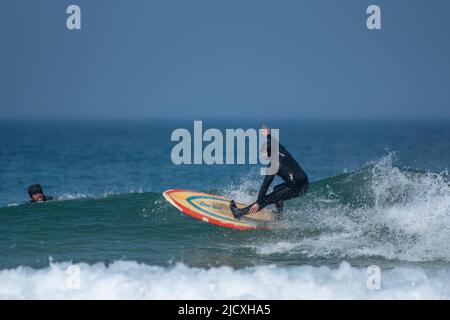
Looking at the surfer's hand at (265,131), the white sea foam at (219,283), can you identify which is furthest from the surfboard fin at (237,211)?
the white sea foam at (219,283)

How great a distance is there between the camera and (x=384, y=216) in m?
14.4

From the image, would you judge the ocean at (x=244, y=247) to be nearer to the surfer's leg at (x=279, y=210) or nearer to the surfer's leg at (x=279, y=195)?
the surfer's leg at (x=279, y=210)

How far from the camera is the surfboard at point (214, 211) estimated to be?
13.6 metres

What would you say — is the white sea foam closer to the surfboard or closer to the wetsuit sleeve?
the wetsuit sleeve

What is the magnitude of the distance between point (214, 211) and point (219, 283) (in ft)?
13.2

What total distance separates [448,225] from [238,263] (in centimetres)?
422

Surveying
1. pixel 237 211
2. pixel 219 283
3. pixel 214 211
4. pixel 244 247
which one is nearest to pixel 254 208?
pixel 237 211

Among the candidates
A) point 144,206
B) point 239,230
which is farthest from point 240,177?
point 239,230

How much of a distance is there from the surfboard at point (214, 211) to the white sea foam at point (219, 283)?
281cm

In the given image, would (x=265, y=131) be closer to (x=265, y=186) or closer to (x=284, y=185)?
(x=265, y=186)

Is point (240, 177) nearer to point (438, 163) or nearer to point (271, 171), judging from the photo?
point (438, 163)

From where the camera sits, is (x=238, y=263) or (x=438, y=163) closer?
(x=238, y=263)

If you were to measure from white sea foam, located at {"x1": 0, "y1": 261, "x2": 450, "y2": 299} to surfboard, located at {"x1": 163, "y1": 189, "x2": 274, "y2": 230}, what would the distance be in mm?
2811

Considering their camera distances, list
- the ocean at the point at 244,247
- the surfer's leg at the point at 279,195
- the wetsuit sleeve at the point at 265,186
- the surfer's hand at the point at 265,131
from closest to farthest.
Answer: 1. the ocean at the point at 244,247
2. the surfer's hand at the point at 265,131
3. the wetsuit sleeve at the point at 265,186
4. the surfer's leg at the point at 279,195
